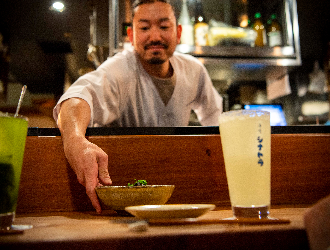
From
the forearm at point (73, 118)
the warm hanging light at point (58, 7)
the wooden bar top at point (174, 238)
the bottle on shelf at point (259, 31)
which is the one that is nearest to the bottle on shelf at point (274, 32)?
the bottle on shelf at point (259, 31)

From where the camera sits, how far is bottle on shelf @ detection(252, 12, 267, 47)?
2.82 metres

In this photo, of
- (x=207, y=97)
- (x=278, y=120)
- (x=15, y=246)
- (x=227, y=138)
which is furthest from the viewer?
(x=278, y=120)

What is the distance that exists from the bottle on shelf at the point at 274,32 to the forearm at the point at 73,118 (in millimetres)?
2048

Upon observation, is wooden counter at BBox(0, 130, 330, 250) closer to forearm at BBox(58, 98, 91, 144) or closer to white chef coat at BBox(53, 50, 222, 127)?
forearm at BBox(58, 98, 91, 144)

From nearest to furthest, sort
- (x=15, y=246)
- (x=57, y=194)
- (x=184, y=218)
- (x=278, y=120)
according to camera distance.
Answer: (x=15, y=246) → (x=184, y=218) → (x=57, y=194) → (x=278, y=120)

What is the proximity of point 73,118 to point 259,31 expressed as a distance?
237cm

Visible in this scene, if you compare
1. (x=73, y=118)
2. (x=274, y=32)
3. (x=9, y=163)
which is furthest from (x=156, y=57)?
(x=9, y=163)

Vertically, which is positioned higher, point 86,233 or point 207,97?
point 207,97

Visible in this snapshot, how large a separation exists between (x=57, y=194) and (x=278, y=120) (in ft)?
6.92

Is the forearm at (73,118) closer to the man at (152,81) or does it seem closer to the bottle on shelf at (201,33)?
the man at (152,81)

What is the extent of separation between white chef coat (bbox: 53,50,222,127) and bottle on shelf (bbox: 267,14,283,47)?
2.59ft

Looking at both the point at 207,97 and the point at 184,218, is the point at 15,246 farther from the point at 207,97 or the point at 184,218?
the point at 207,97

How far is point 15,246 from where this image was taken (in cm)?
40

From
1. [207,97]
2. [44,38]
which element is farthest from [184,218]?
[44,38]
